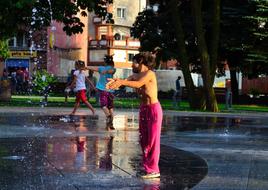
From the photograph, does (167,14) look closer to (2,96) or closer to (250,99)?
(250,99)

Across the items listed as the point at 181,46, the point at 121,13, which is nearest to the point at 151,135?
the point at 181,46

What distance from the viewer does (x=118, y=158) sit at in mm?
9289

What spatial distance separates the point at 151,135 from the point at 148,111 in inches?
14.0

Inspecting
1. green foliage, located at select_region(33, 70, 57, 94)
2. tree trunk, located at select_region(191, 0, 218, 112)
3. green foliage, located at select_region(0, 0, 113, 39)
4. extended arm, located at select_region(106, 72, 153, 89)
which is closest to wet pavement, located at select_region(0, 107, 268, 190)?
extended arm, located at select_region(106, 72, 153, 89)

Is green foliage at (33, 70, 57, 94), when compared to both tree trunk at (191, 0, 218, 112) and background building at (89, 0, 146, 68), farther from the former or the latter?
background building at (89, 0, 146, 68)

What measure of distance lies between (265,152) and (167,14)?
106ft

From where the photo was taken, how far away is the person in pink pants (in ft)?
25.6

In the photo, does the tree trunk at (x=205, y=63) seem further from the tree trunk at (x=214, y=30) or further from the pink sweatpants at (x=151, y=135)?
the pink sweatpants at (x=151, y=135)

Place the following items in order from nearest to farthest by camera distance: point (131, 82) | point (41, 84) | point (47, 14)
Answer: point (131, 82)
point (47, 14)
point (41, 84)

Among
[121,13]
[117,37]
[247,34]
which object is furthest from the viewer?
[121,13]

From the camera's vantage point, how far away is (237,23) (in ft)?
133

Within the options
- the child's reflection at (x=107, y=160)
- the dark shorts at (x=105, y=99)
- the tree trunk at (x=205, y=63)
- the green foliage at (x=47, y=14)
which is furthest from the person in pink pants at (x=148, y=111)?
the tree trunk at (x=205, y=63)

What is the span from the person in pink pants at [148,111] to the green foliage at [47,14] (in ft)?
57.1

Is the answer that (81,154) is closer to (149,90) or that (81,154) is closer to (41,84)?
(149,90)
